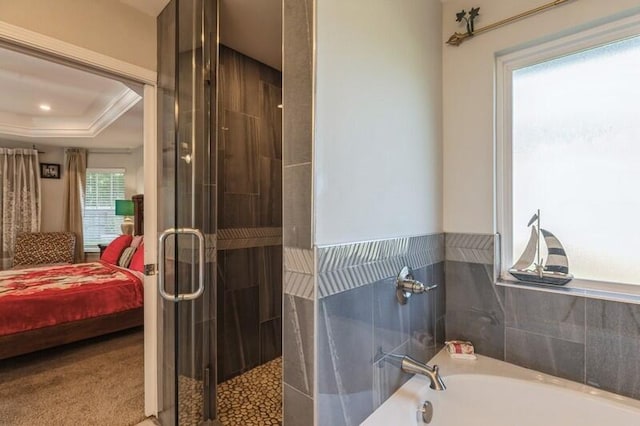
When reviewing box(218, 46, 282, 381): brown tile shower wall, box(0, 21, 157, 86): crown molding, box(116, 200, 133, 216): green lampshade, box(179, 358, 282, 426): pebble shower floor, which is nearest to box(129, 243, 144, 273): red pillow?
box(116, 200, 133, 216): green lampshade

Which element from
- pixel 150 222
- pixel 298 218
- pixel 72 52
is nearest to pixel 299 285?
pixel 298 218

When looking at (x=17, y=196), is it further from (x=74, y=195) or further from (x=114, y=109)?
(x=114, y=109)

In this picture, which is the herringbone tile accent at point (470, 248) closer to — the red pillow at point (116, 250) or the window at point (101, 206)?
the red pillow at point (116, 250)

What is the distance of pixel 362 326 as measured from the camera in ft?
4.10

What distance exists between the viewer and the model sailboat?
1619 mm

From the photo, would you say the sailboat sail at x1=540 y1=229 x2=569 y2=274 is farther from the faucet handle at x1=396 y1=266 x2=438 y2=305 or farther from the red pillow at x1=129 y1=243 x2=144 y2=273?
the red pillow at x1=129 y1=243 x2=144 y2=273

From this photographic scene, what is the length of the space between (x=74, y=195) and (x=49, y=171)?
544 millimetres

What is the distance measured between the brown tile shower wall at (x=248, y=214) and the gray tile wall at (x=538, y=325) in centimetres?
142

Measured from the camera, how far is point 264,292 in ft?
8.54

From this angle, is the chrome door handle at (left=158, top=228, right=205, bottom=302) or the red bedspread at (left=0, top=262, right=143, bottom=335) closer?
the chrome door handle at (left=158, top=228, right=205, bottom=302)

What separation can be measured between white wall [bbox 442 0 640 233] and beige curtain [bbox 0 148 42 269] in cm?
611

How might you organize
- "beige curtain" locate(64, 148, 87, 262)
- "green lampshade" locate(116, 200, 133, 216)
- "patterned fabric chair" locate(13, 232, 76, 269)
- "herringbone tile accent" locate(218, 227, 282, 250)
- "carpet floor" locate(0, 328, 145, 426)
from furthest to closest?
"beige curtain" locate(64, 148, 87, 262)
"green lampshade" locate(116, 200, 133, 216)
"patterned fabric chair" locate(13, 232, 76, 269)
"herringbone tile accent" locate(218, 227, 282, 250)
"carpet floor" locate(0, 328, 145, 426)

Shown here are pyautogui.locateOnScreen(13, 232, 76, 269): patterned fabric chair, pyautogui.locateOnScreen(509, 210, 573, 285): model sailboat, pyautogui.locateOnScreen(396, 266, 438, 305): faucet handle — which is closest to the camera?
pyautogui.locateOnScreen(396, 266, 438, 305): faucet handle

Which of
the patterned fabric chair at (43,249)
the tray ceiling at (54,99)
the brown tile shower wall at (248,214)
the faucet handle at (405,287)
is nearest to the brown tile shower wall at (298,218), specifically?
the faucet handle at (405,287)
